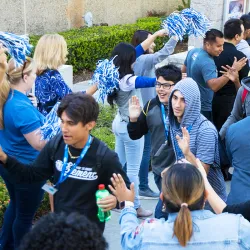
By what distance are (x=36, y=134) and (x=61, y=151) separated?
0.54 m

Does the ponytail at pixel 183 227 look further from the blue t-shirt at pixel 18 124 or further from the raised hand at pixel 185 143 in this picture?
the blue t-shirt at pixel 18 124

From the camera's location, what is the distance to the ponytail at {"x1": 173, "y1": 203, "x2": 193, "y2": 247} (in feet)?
8.85

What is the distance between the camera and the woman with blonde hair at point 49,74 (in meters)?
5.03

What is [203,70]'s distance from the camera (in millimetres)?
6273

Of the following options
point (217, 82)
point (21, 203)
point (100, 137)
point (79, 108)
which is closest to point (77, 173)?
point (79, 108)

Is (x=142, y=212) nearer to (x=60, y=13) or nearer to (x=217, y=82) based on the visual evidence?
(x=217, y=82)

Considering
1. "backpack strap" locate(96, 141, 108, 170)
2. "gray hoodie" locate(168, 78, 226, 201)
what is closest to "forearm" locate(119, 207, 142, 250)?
"backpack strap" locate(96, 141, 108, 170)

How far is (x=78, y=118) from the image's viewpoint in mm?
3631

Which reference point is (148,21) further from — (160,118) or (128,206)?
(128,206)

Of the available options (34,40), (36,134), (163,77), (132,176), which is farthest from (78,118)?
(34,40)

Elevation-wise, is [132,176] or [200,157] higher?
[200,157]

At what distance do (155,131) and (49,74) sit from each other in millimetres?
1092

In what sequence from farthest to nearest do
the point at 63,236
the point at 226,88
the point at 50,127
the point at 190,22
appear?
the point at 190,22 → the point at 226,88 → the point at 50,127 → the point at 63,236

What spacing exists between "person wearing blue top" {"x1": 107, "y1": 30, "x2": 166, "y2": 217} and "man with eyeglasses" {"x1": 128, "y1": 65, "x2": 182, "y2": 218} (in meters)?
0.49
